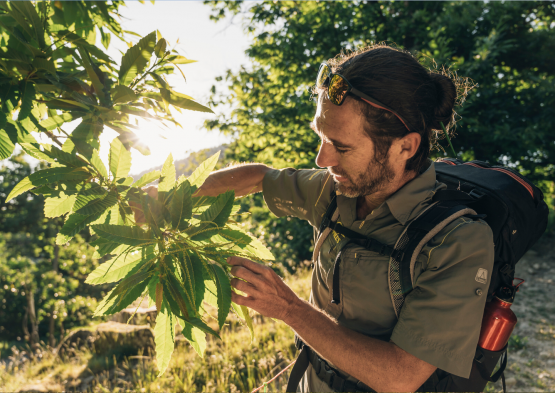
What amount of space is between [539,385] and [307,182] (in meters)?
4.11

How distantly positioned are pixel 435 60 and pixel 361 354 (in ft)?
19.4

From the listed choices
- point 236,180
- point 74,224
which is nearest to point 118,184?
point 74,224

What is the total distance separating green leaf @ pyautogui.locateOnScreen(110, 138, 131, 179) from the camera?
122cm

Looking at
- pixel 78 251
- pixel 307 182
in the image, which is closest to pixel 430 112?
pixel 307 182

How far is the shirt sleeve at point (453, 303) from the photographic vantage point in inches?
48.8

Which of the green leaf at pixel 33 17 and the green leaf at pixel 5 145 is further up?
the green leaf at pixel 33 17

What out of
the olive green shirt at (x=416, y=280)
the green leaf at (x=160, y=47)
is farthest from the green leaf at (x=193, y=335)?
the green leaf at (x=160, y=47)

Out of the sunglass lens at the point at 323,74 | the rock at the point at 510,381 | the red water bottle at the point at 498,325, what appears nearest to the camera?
the red water bottle at the point at 498,325

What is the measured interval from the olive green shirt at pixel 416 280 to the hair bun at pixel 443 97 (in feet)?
0.96

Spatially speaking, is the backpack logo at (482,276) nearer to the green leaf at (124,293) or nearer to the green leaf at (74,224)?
the green leaf at (124,293)

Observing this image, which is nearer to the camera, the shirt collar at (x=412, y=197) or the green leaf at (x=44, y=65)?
the green leaf at (x=44, y=65)

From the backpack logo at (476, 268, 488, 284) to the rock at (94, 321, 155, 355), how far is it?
5119mm

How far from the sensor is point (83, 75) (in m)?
1.31

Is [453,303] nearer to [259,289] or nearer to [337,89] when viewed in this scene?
[259,289]
